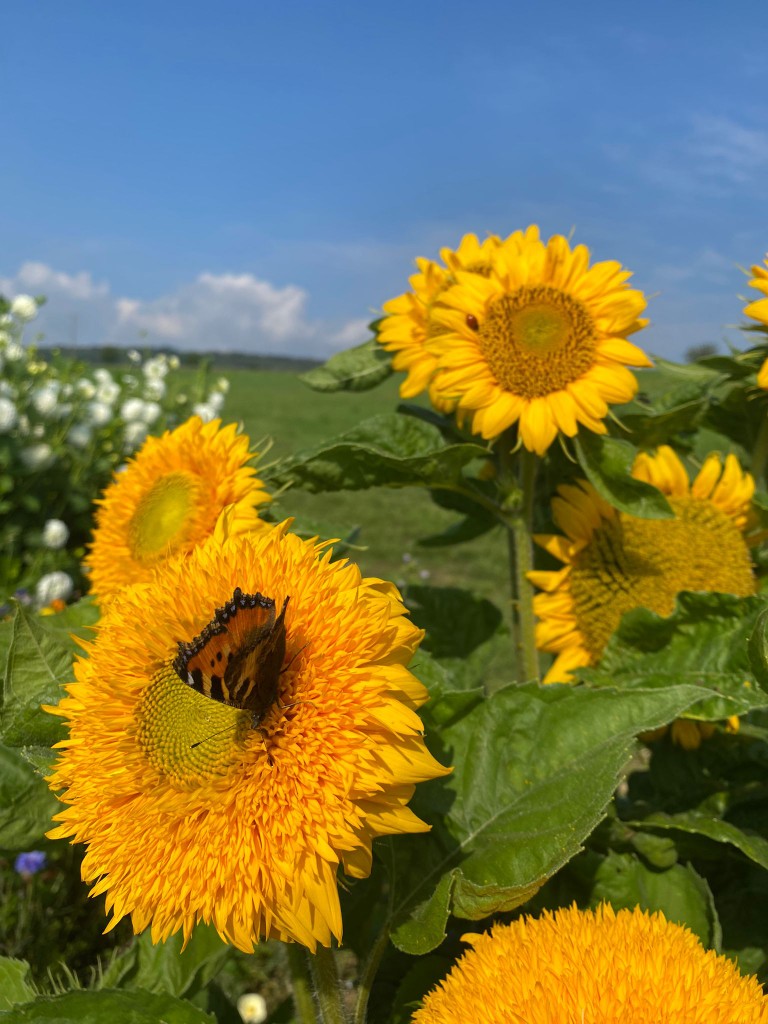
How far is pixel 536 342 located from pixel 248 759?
3.44 ft

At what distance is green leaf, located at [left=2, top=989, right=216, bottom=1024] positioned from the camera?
104cm

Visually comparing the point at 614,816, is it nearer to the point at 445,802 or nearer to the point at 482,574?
the point at 445,802

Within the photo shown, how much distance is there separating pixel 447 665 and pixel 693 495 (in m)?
0.64

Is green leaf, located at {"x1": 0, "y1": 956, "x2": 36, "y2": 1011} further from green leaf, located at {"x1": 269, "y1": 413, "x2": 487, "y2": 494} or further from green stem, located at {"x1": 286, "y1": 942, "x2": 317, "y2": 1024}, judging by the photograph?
green leaf, located at {"x1": 269, "y1": 413, "x2": 487, "y2": 494}

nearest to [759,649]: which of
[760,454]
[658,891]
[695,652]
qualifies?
[695,652]

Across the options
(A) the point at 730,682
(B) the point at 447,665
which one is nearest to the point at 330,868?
(A) the point at 730,682

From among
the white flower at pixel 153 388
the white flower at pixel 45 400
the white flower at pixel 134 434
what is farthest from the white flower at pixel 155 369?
the white flower at pixel 45 400

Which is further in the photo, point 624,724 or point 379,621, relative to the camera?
point 624,724

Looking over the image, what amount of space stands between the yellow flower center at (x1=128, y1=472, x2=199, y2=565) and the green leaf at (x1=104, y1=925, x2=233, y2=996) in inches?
25.5

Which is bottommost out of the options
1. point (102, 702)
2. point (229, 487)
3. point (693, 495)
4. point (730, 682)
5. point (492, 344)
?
point (102, 702)

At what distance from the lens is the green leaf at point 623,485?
1596mm

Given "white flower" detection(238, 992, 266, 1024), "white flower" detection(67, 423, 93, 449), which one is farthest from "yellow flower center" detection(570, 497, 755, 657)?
"white flower" detection(67, 423, 93, 449)

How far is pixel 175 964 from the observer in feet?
4.65

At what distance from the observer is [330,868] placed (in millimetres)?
936
